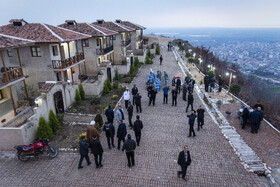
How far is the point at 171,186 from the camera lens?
8.06 metres

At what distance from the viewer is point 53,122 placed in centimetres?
1266

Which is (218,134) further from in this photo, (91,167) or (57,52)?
(57,52)

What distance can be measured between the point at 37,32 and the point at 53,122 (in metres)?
10.1

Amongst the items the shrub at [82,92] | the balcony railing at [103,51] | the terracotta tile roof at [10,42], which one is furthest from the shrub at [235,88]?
the terracotta tile roof at [10,42]

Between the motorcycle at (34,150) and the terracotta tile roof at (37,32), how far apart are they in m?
10.5

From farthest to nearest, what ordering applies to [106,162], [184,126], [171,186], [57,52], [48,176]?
[57,52]
[184,126]
[106,162]
[48,176]
[171,186]

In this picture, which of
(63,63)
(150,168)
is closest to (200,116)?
(150,168)

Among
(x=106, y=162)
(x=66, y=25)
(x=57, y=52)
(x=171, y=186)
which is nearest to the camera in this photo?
(x=171, y=186)

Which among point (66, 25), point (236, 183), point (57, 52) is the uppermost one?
point (66, 25)

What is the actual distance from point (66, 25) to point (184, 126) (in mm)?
21295

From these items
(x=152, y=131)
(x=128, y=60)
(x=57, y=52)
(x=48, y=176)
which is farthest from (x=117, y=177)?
(x=128, y=60)

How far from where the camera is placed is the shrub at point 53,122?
12625 millimetres

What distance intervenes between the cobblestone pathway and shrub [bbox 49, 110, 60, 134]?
292 cm

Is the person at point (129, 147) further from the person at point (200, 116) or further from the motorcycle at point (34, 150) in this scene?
the person at point (200, 116)
